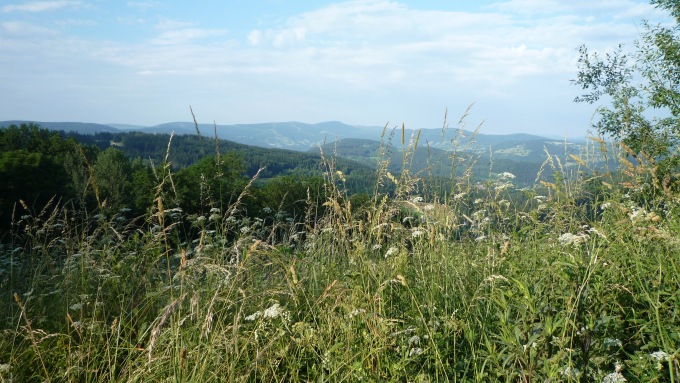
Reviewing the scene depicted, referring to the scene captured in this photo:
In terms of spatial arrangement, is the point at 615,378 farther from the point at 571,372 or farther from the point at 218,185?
the point at 218,185

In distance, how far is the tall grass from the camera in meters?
2.56

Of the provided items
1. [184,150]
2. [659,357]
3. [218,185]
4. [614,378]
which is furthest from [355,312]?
[184,150]

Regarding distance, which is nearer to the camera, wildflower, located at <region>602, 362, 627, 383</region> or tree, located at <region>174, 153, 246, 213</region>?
wildflower, located at <region>602, 362, 627, 383</region>

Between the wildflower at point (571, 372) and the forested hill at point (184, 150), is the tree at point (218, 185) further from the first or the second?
the forested hill at point (184, 150)

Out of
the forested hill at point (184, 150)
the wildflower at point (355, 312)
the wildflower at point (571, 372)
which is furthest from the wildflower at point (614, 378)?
the forested hill at point (184, 150)

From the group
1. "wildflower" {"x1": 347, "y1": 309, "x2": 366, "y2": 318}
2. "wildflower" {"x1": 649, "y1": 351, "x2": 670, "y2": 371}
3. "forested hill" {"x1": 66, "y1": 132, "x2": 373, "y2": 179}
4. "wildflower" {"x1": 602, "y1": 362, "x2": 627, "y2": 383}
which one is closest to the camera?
"wildflower" {"x1": 602, "y1": 362, "x2": 627, "y2": 383}

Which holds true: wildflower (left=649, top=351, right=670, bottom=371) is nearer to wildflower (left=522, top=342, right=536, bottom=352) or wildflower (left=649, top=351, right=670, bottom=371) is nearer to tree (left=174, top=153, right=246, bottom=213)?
wildflower (left=522, top=342, right=536, bottom=352)

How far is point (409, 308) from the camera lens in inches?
131

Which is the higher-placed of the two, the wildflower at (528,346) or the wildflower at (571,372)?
the wildflower at (528,346)

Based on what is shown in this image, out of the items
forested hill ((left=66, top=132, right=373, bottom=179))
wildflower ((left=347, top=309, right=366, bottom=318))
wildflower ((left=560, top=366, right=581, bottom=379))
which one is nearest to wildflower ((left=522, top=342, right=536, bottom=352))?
wildflower ((left=560, top=366, right=581, bottom=379))

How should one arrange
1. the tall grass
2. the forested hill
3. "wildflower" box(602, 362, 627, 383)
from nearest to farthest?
"wildflower" box(602, 362, 627, 383)
the tall grass
the forested hill

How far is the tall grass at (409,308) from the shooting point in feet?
8.39

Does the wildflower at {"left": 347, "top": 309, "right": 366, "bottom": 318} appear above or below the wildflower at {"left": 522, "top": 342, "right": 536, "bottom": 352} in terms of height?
below

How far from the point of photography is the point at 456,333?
3.02m
